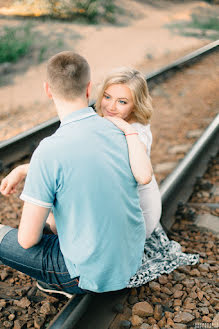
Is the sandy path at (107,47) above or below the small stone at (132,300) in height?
below

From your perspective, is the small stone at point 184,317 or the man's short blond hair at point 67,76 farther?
the small stone at point 184,317

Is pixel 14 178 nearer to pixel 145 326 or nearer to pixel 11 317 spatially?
pixel 11 317

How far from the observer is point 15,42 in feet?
37.0

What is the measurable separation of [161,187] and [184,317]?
148cm

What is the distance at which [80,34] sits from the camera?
1381cm

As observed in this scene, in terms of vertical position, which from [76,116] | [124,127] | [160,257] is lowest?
[160,257]

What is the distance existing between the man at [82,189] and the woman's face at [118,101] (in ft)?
1.42

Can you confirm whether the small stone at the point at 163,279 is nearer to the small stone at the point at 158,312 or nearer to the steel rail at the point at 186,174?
the small stone at the point at 158,312

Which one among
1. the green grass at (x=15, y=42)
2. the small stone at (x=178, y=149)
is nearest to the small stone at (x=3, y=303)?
the small stone at (x=178, y=149)

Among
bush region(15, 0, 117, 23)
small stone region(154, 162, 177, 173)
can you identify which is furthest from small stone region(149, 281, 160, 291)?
bush region(15, 0, 117, 23)

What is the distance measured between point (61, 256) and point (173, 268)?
2.98 feet

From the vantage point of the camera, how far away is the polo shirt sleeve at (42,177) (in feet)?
6.51

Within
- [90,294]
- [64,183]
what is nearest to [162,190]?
[90,294]

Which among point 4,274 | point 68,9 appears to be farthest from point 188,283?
point 68,9
